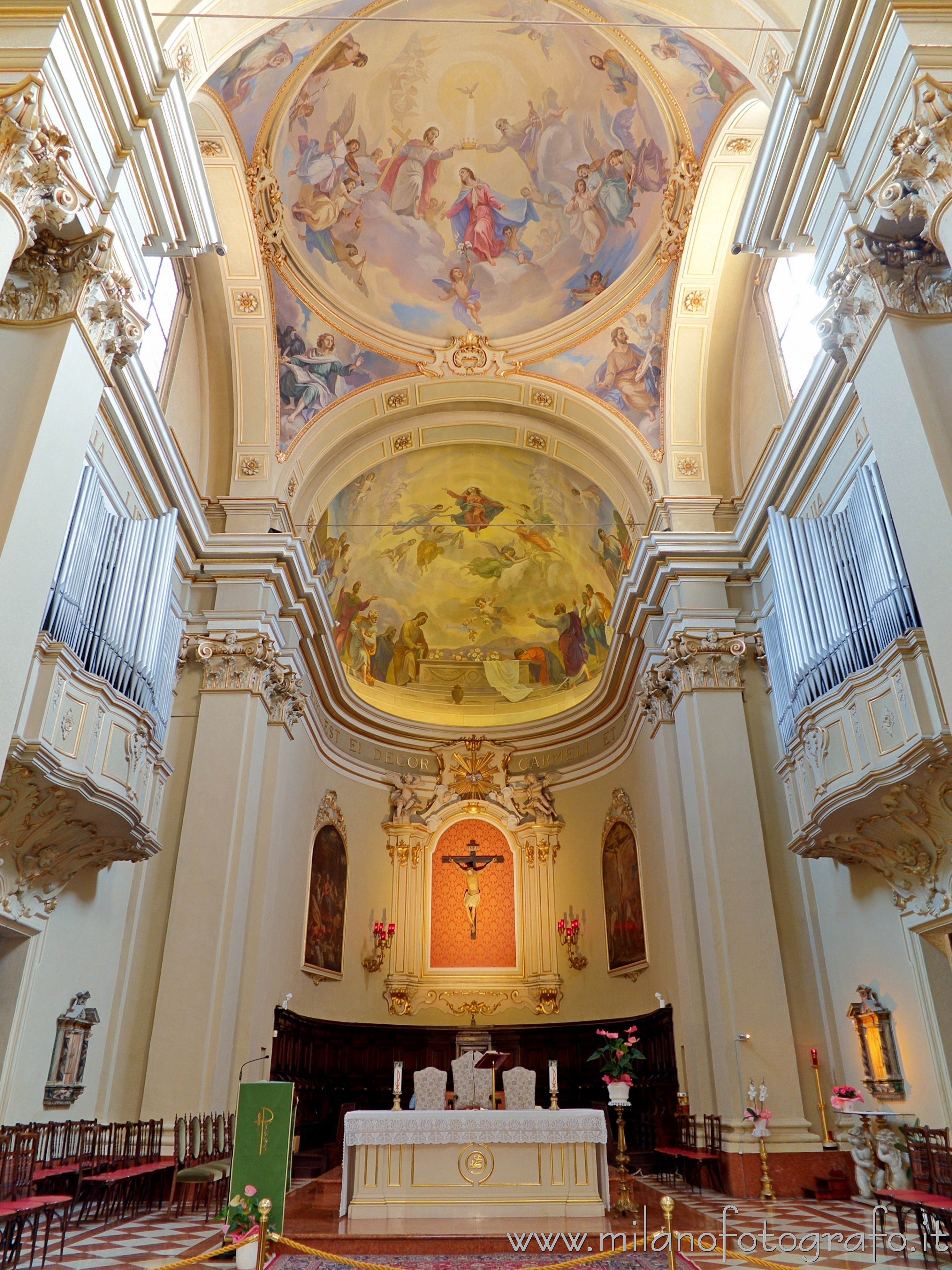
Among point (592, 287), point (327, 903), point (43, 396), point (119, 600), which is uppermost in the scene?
point (592, 287)

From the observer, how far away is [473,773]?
67.3ft

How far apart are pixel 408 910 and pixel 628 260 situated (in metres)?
13.4

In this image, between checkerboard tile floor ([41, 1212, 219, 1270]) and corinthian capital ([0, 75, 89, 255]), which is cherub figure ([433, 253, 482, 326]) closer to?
corinthian capital ([0, 75, 89, 255])

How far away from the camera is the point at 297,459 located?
Answer: 16016 millimetres

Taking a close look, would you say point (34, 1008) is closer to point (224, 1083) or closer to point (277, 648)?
point (224, 1083)

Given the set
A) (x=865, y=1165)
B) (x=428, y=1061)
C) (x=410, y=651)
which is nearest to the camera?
(x=865, y=1165)

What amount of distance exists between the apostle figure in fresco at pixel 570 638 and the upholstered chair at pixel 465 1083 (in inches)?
428

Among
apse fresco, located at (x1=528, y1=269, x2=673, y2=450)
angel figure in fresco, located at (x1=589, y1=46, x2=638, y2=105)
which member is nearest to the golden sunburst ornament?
apse fresco, located at (x1=528, y1=269, x2=673, y2=450)

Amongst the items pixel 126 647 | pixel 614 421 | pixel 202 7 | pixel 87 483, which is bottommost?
pixel 126 647

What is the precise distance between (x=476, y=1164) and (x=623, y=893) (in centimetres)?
876

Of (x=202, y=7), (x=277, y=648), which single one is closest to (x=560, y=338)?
(x=277, y=648)

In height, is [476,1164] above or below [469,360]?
below

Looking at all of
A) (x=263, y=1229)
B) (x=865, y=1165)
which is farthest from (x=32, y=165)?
(x=865, y=1165)

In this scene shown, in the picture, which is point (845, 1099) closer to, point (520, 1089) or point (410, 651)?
point (520, 1089)
